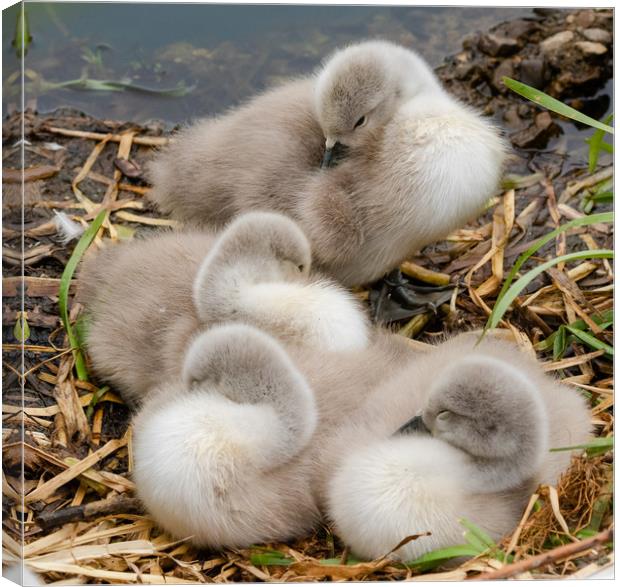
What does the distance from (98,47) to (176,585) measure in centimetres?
144

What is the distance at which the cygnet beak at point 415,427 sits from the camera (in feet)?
7.66

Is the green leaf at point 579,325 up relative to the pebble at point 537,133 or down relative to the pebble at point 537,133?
down

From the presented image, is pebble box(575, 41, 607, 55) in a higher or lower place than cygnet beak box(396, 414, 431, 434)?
higher

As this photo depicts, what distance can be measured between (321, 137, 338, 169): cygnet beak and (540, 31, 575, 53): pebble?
0.90 meters

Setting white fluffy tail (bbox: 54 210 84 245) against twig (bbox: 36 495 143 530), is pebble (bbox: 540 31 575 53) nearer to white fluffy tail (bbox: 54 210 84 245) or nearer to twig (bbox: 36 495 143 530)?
white fluffy tail (bbox: 54 210 84 245)

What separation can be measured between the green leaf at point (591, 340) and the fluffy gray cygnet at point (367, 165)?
1.34ft

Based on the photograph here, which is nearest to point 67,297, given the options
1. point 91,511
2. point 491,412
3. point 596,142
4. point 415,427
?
point 91,511

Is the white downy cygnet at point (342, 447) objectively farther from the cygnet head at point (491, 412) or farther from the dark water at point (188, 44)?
the dark water at point (188, 44)

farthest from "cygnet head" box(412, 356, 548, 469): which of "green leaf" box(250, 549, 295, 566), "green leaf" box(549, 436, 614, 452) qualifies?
"green leaf" box(250, 549, 295, 566)

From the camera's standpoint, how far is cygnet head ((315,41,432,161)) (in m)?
2.86

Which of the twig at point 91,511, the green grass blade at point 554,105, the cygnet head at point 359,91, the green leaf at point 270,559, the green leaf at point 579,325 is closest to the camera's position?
the green leaf at point 270,559

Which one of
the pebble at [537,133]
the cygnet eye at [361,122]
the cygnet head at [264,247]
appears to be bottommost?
the cygnet head at [264,247]

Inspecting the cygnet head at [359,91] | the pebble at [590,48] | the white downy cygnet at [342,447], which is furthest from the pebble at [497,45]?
the white downy cygnet at [342,447]

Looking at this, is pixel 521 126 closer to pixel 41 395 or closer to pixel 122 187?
pixel 122 187
